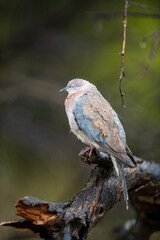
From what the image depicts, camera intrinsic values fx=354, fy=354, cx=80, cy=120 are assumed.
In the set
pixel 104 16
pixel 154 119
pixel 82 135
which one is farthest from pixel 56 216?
pixel 154 119

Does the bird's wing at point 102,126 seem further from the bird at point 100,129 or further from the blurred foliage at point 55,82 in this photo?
the blurred foliage at point 55,82

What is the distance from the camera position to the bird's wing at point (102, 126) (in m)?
3.04

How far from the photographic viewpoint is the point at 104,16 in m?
4.21

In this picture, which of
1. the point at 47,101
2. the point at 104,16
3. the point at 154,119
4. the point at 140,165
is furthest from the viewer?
the point at 47,101

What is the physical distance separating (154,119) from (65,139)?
5.26ft

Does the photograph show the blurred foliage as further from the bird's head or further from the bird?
the bird

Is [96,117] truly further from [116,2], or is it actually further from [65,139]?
[116,2]

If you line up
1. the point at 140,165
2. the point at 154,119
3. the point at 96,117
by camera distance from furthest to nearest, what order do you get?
1. the point at 154,119
2. the point at 140,165
3. the point at 96,117

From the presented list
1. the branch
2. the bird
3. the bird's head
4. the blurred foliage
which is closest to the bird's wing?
the bird

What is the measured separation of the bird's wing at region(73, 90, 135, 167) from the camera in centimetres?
304

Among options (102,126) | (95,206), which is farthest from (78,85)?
(95,206)

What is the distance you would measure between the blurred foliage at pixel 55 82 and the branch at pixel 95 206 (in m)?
1.50

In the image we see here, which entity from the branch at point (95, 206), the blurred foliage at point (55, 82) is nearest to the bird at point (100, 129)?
the branch at point (95, 206)

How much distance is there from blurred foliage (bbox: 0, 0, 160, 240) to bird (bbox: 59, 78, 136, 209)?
1999 mm
